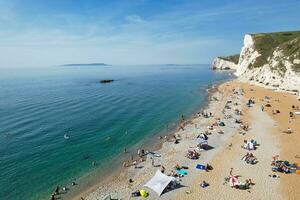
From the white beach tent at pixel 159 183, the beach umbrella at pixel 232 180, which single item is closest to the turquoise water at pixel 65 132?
the white beach tent at pixel 159 183

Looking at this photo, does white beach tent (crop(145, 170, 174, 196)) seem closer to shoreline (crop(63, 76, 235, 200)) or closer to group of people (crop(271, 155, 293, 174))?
shoreline (crop(63, 76, 235, 200))

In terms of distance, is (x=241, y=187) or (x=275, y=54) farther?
(x=275, y=54)

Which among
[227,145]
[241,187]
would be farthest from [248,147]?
[241,187]

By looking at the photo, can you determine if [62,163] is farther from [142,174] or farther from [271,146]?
[271,146]

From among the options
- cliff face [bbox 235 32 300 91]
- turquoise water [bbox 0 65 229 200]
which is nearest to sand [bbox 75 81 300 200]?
turquoise water [bbox 0 65 229 200]

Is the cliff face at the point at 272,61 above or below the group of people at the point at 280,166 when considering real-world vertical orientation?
above

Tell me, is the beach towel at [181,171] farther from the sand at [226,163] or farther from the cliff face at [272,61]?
the cliff face at [272,61]
